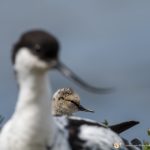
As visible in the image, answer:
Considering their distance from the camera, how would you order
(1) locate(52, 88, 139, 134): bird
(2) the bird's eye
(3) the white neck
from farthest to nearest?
(1) locate(52, 88, 139, 134): bird < (3) the white neck < (2) the bird's eye

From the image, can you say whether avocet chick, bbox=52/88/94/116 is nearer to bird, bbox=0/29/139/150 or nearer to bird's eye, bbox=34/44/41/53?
bird, bbox=0/29/139/150

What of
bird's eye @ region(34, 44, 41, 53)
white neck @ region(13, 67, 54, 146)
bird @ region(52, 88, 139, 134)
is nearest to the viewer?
bird's eye @ region(34, 44, 41, 53)

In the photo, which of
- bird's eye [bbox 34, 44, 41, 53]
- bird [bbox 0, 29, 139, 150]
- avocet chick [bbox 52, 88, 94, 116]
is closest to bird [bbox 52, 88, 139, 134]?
avocet chick [bbox 52, 88, 94, 116]

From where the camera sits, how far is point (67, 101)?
16562mm

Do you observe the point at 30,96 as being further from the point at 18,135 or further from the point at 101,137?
the point at 101,137

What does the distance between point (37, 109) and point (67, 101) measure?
9527mm

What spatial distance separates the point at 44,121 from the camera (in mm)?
7082

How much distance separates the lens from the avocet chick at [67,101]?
52.6ft

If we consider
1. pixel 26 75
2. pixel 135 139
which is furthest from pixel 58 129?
pixel 135 139

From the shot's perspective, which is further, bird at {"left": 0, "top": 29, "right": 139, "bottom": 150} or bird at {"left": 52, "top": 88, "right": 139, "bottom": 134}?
bird at {"left": 52, "top": 88, "right": 139, "bottom": 134}

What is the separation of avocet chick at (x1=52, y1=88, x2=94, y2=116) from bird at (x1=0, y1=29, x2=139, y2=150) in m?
8.22

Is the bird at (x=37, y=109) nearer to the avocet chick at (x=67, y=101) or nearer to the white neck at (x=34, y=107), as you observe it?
the white neck at (x=34, y=107)

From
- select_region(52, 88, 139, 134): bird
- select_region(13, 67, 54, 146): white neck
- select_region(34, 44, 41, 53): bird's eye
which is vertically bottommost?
select_region(13, 67, 54, 146): white neck

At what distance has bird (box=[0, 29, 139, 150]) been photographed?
263 inches
